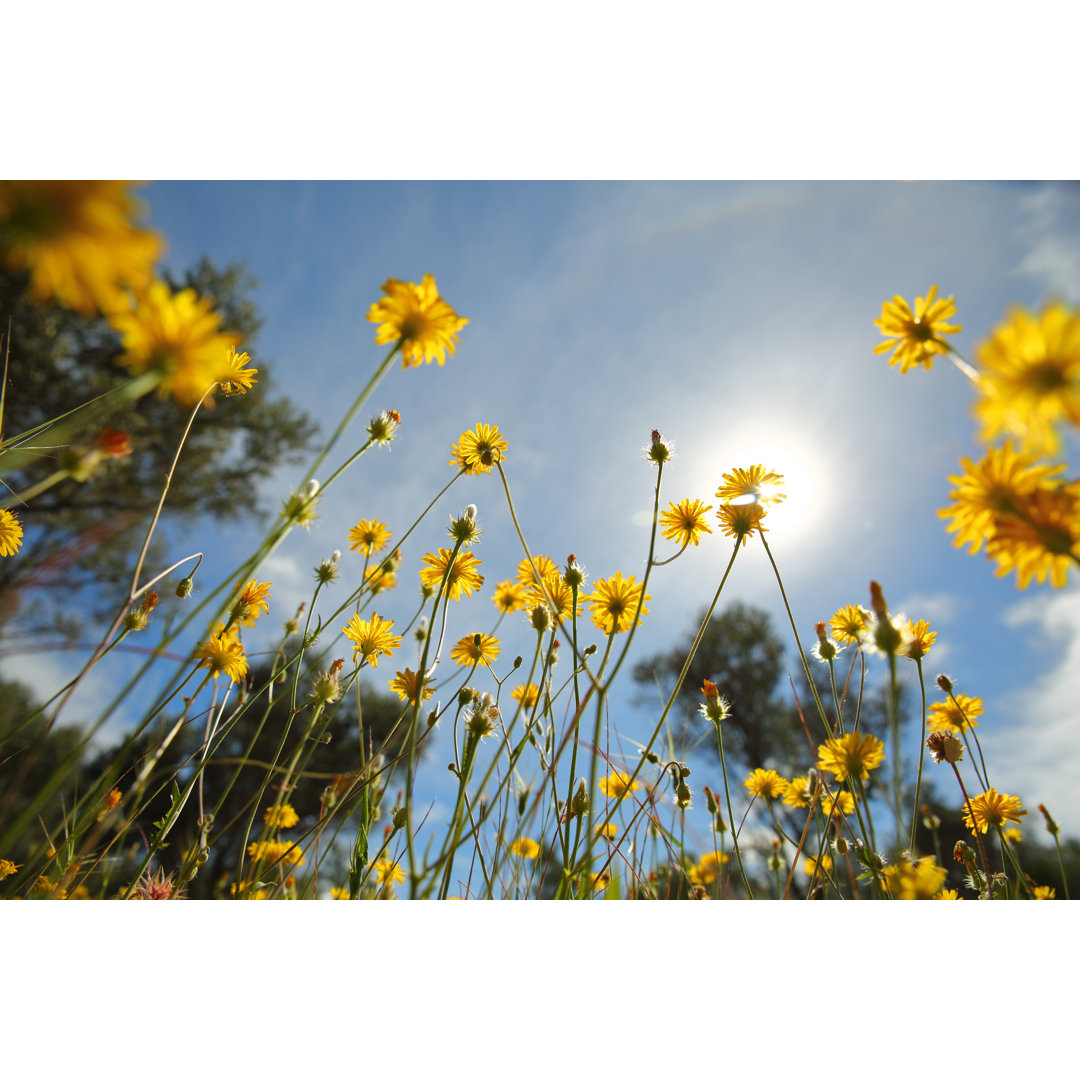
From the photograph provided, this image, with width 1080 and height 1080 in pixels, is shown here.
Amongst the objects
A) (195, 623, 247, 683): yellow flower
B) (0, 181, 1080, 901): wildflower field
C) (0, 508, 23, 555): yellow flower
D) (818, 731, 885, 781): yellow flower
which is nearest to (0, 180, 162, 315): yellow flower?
(0, 181, 1080, 901): wildflower field

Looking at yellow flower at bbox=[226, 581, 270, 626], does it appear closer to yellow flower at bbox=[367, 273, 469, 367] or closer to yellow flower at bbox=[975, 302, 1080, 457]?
yellow flower at bbox=[367, 273, 469, 367]

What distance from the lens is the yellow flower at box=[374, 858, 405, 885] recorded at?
1.03 meters

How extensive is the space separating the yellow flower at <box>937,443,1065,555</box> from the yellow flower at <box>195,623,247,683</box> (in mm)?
1179

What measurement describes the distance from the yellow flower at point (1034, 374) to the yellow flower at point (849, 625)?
3.00 ft

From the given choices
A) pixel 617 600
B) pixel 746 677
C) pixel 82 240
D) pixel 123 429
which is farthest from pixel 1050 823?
pixel 746 677

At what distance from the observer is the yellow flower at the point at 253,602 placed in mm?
1244

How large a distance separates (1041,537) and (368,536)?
1358 mm

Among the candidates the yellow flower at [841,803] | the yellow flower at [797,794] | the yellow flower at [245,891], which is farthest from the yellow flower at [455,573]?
the yellow flower at [797,794]

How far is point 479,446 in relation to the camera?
1.22 meters

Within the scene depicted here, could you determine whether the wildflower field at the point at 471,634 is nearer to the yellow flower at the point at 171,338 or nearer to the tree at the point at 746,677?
the yellow flower at the point at 171,338

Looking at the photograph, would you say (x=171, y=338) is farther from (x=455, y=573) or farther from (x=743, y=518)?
(x=743, y=518)

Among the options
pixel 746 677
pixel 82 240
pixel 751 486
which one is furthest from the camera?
pixel 746 677
